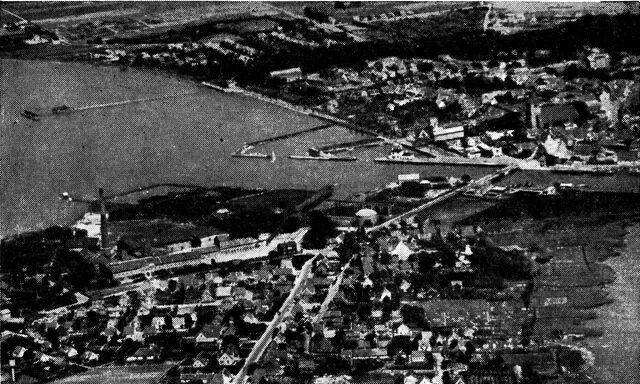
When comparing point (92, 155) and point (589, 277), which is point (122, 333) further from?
point (589, 277)

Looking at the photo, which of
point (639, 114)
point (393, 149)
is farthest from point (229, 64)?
point (639, 114)

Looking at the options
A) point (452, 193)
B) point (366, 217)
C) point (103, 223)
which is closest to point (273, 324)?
point (366, 217)

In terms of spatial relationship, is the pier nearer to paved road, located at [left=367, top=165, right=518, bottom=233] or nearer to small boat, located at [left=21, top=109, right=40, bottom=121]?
paved road, located at [left=367, top=165, right=518, bottom=233]

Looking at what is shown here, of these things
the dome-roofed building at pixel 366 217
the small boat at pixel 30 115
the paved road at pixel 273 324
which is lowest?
the paved road at pixel 273 324

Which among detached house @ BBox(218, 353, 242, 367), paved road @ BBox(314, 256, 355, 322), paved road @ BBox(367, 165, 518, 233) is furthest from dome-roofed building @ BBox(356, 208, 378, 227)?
detached house @ BBox(218, 353, 242, 367)

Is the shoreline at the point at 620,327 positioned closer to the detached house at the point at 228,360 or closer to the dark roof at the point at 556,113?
the dark roof at the point at 556,113

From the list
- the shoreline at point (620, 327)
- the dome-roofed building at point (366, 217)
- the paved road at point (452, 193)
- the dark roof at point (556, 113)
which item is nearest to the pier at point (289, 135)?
the dome-roofed building at point (366, 217)
